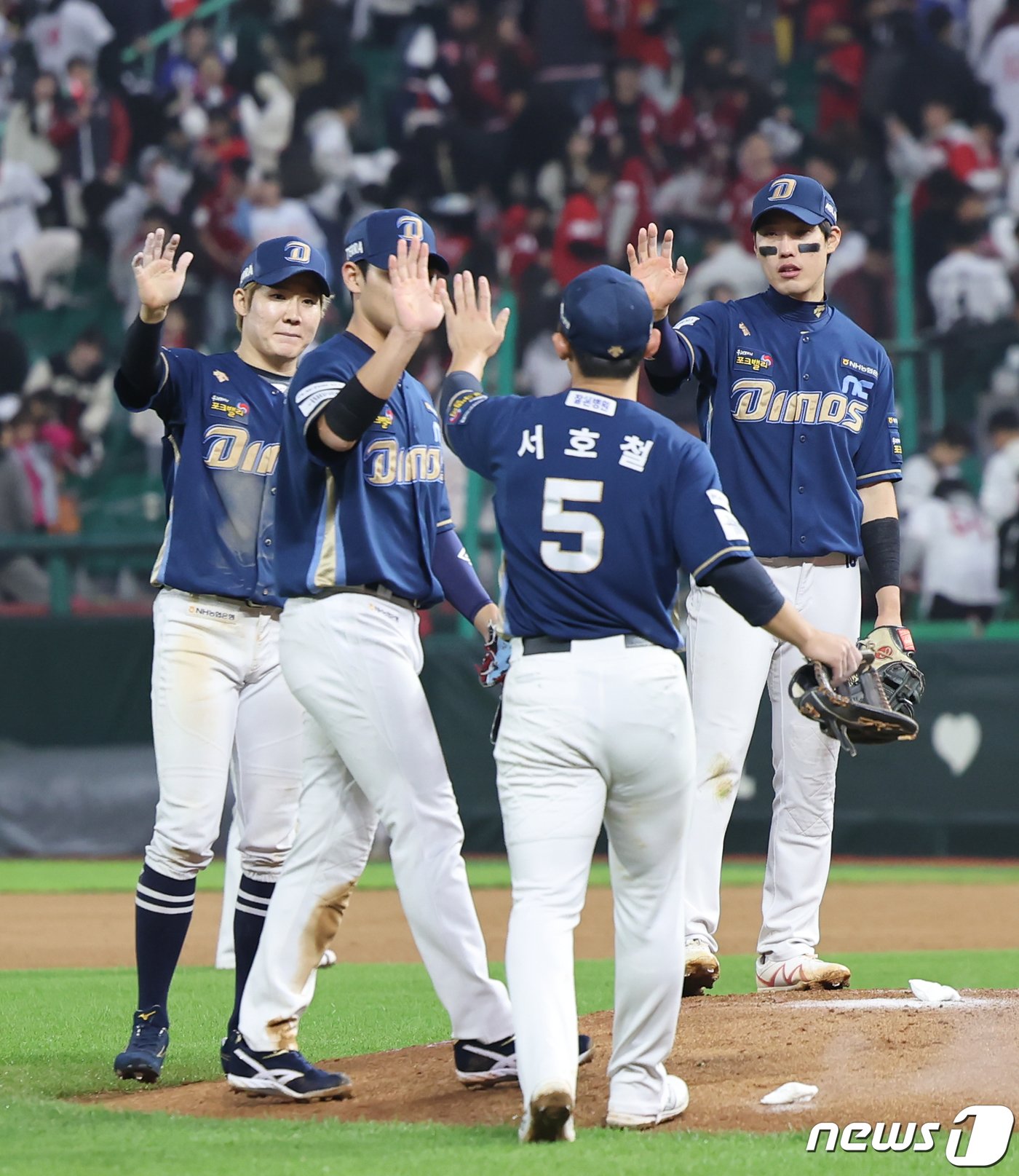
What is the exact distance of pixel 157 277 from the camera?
496 cm

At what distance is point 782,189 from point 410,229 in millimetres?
1756

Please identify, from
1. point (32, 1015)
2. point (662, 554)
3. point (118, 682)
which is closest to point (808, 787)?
point (662, 554)

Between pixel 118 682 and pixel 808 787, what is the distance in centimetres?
770

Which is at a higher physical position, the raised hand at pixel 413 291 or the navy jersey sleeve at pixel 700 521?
the raised hand at pixel 413 291

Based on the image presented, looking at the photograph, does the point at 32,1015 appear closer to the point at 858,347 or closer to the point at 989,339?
the point at 858,347

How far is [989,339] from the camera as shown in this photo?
1180cm

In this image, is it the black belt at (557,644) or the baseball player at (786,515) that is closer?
the black belt at (557,644)

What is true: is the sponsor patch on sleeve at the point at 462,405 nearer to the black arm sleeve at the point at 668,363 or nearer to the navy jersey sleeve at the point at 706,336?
the black arm sleeve at the point at 668,363

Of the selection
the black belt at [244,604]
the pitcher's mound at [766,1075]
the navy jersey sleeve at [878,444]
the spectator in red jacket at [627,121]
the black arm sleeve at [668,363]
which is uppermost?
the spectator in red jacket at [627,121]

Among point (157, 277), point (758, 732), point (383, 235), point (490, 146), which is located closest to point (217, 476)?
point (157, 277)

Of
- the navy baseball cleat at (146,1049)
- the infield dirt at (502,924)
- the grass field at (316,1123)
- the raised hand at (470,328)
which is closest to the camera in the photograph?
the grass field at (316,1123)

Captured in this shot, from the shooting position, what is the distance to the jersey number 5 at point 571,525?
391 centimetres

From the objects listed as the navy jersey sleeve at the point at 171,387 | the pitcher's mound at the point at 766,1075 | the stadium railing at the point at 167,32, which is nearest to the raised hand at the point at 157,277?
the navy jersey sleeve at the point at 171,387

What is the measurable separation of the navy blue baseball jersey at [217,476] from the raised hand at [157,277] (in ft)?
0.70
